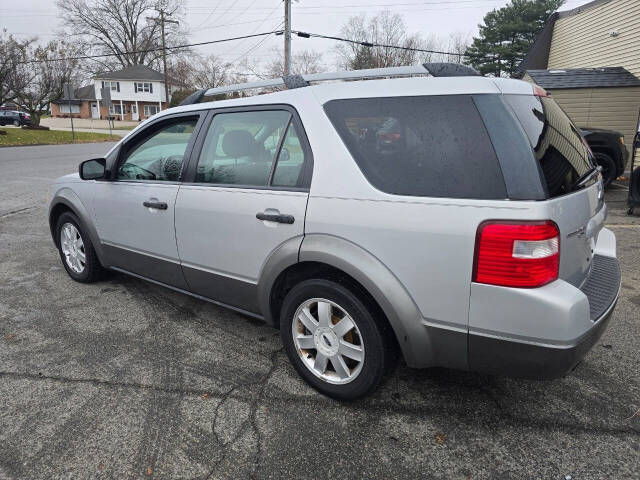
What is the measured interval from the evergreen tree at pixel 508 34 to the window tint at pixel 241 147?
1637 inches

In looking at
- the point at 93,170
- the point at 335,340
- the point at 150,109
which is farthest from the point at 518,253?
the point at 150,109

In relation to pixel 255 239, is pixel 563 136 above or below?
above

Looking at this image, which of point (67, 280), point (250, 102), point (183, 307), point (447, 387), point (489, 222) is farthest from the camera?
point (67, 280)

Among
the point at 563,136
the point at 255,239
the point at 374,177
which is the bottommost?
the point at 255,239

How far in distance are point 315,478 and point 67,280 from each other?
3634mm

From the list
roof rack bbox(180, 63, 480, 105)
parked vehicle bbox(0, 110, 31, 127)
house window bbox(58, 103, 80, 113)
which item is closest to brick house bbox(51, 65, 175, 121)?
house window bbox(58, 103, 80, 113)

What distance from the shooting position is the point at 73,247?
446 centimetres

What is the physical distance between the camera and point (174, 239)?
10.9 feet

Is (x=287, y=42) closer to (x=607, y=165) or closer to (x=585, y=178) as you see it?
(x=607, y=165)

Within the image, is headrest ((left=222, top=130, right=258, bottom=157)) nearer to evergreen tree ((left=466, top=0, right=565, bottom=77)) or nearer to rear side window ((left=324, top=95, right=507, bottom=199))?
Result: rear side window ((left=324, top=95, right=507, bottom=199))

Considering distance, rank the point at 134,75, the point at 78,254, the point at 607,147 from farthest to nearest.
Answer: the point at 134,75, the point at 607,147, the point at 78,254

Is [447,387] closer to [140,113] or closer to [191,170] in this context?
[191,170]

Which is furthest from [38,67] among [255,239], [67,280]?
[255,239]

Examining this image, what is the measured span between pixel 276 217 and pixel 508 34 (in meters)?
47.4
